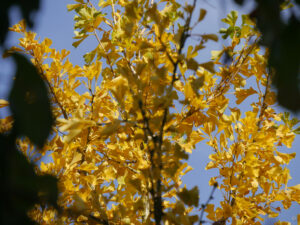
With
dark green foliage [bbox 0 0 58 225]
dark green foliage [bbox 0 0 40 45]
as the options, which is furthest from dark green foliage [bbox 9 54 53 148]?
dark green foliage [bbox 0 0 40 45]

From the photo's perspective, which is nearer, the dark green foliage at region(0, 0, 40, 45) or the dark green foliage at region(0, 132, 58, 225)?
the dark green foliage at region(0, 132, 58, 225)

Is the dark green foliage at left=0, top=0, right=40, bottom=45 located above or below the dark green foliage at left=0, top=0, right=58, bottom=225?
above

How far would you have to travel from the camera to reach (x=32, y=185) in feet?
1.99

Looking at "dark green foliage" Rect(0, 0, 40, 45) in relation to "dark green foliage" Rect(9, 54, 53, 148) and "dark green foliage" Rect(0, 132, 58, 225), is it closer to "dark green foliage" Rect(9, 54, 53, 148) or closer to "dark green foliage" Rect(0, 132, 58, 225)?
"dark green foliage" Rect(9, 54, 53, 148)

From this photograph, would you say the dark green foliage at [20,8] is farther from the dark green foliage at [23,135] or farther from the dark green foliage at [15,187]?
the dark green foliage at [15,187]

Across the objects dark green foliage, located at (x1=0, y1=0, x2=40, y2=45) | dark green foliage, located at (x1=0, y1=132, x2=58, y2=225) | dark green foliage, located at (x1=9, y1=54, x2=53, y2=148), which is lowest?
dark green foliage, located at (x1=0, y1=132, x2=58, y2=225)


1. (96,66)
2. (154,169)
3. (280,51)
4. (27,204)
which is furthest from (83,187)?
(280,51)

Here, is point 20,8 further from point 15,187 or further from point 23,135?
point 15,187

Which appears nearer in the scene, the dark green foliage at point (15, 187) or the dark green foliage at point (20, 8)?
the dark green foliage at point (15, 187)

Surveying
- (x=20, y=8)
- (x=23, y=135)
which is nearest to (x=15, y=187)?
(x=23, y=135)

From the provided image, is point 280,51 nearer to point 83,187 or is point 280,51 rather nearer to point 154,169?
point 154,169

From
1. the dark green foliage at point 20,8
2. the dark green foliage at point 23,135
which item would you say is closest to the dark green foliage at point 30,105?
the dark green foliage at point 23,135

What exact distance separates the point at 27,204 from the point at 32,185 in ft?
0.16

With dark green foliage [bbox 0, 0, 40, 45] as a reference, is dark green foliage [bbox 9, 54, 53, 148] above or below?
below
